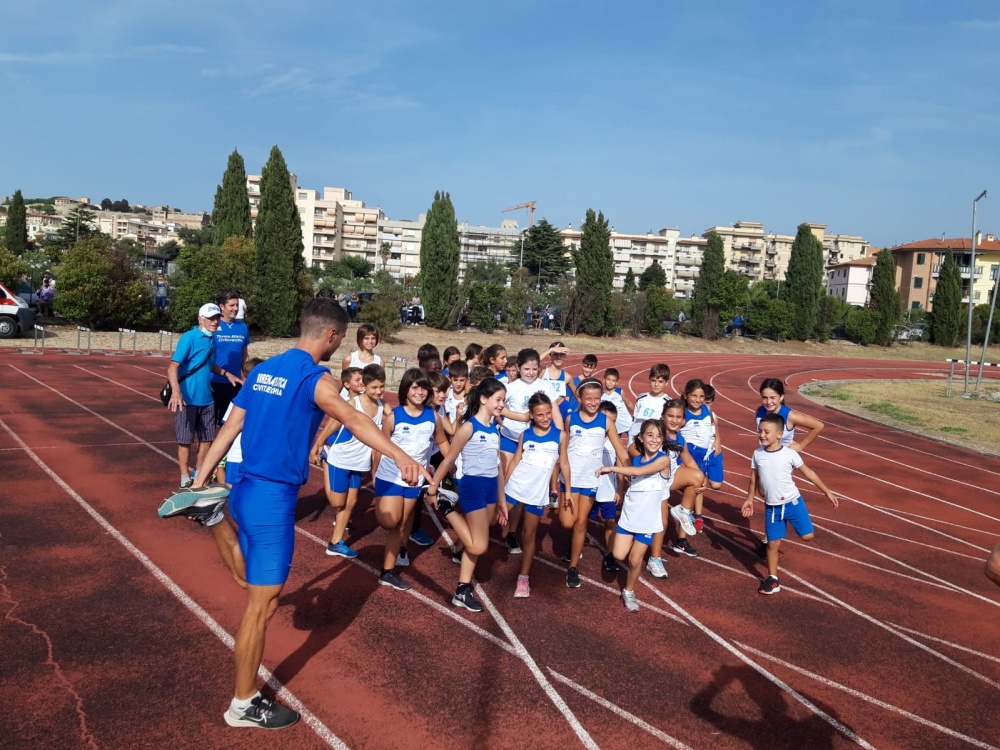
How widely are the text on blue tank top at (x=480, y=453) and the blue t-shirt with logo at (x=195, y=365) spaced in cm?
293

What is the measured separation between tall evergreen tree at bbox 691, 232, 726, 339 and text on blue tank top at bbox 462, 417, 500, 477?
39477 millimetres

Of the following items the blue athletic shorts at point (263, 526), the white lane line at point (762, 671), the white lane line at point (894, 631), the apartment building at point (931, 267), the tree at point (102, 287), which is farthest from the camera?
the apartment building at point (931, 267)

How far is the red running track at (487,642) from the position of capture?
3.73 meters

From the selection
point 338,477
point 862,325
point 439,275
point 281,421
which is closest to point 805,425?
point 338,477

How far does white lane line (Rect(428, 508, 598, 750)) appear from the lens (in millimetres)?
3717

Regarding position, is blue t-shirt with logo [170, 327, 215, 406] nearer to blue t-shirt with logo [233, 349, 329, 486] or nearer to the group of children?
the group of children

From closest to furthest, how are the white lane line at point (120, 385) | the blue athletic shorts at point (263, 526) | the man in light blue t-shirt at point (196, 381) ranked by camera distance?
1. the blue athletic shorts at point (263, 526)
2. the man in light blue t-shirt at point (196, 381)
3. the white lane line at point (120, 385)

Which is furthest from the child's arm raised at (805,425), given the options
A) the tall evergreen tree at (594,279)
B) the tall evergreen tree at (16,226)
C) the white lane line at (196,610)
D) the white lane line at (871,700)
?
the tall evergreen tree at (16,226)

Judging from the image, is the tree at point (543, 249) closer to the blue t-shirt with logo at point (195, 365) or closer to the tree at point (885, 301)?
the tree at point (885, 301)

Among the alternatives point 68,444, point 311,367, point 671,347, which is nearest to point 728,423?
point 68,444

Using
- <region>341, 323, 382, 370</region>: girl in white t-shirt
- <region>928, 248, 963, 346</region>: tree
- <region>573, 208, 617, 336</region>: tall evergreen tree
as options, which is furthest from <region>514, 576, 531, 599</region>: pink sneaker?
<region>928, 248, 963, 346</region>: tree

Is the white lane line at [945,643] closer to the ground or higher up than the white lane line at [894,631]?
closer to the ground

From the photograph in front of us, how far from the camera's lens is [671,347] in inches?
1550

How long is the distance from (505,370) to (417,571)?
2.58 m
